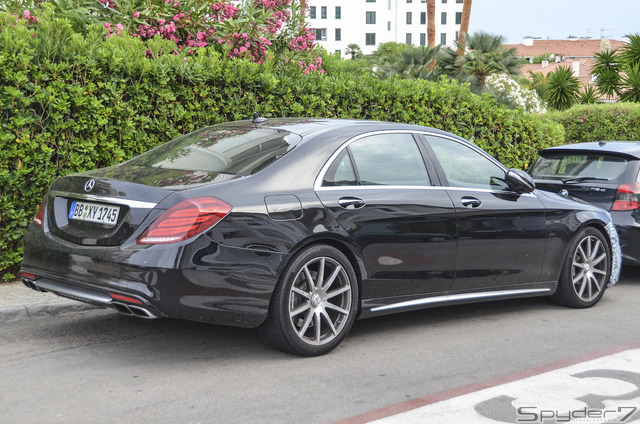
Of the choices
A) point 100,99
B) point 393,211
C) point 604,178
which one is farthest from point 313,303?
point 604,178

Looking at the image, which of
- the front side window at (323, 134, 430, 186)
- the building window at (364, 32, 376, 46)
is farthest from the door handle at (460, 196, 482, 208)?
the building window at (364, 32, 376, 46)

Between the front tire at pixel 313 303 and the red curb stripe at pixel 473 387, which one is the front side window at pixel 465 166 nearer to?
the front tire at pixel 313 303

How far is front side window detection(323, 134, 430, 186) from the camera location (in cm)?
581

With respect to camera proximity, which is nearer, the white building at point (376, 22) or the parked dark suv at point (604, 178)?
the parked dark suv at point (604, 178)

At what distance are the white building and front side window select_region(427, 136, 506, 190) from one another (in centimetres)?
10555

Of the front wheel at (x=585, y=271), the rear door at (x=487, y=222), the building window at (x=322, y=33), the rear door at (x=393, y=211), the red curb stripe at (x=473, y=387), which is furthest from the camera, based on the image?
the building window at (x=322, y=33)

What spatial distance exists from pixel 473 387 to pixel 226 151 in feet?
7.56

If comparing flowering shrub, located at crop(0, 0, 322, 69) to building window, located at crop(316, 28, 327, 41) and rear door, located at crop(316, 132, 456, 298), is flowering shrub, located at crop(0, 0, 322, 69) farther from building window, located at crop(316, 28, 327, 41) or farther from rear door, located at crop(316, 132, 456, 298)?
building window, located at crop(316, 28, 327, 41)

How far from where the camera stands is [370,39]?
117m

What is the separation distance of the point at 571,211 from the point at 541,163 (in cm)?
240

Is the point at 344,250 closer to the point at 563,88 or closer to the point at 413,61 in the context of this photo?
the point at 413,61

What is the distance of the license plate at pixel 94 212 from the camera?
512 centimetres

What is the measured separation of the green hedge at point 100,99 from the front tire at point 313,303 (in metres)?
3.27

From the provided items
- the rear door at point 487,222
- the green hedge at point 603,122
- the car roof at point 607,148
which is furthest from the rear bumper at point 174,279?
the green hedge at point 603,122
